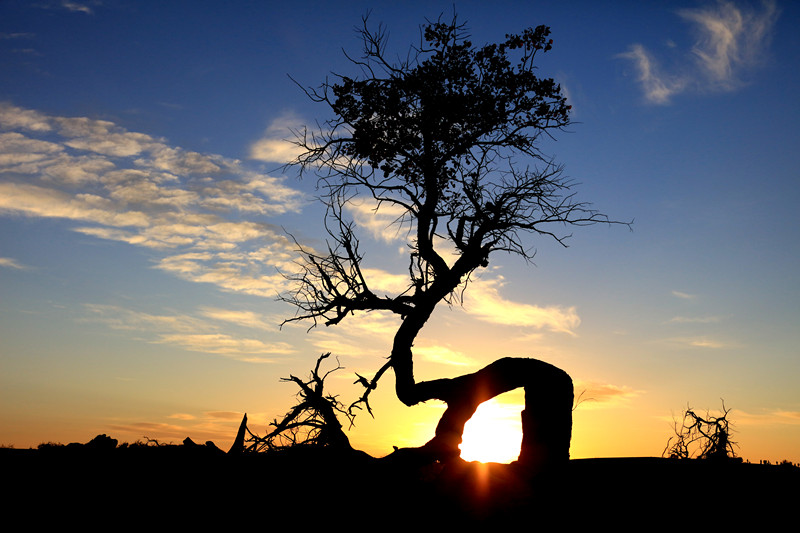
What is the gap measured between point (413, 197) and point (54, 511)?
1121 cm

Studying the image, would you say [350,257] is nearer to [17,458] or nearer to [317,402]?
[317,402]

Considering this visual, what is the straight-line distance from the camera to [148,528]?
43.2 ft

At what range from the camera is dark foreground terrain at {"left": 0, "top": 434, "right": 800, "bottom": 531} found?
44.8 feet

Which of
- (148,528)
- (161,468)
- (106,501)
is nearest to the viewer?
(148,528)

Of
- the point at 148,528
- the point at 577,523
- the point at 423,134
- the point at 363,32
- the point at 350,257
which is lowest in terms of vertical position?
the point at 148,528

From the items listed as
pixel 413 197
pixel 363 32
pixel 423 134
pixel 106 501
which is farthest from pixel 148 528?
pixel 363 32

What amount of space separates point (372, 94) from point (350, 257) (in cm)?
459

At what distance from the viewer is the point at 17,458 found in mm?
15969

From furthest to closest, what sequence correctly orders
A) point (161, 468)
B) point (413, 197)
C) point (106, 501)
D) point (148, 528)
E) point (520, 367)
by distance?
point (413, 197) → point (520, 367) → point (161, 468) → point (106, 501) → point (148, 528)

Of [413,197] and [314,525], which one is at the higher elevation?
[413,197]

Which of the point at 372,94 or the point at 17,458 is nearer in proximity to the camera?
the point at 17,458

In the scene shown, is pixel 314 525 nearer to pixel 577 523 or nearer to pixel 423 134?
pixel 577 523

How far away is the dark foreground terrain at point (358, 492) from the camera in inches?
537

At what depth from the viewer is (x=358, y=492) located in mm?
14875
